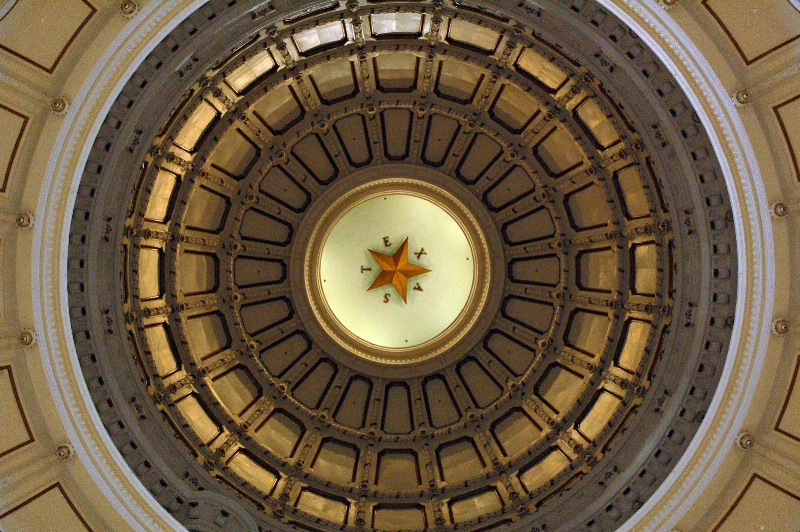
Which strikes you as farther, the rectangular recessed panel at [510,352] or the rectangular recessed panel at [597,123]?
the rectangular recessed panel at [510,352]

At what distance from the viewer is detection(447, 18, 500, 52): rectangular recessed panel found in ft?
51.4

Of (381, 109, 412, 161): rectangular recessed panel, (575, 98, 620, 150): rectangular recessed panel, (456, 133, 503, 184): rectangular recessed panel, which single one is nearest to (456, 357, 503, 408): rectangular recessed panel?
(456, 133, 503, 184): rectangular recessed panel

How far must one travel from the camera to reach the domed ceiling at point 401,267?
14008 mm

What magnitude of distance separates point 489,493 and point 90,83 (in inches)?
626

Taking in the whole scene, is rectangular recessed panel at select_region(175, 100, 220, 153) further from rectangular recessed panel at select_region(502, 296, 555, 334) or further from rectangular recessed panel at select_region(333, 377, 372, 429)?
rectangular recessed panel at select_region(502, 296, 555, 334)

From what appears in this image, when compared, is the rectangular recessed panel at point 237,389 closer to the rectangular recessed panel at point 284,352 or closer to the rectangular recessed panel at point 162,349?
the rectangular recessed panel at point 284,352

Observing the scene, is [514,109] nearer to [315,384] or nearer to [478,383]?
[478,383]

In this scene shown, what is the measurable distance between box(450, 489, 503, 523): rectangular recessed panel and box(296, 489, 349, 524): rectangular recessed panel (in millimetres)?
3543

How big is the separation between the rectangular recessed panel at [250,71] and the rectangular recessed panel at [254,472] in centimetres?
1140

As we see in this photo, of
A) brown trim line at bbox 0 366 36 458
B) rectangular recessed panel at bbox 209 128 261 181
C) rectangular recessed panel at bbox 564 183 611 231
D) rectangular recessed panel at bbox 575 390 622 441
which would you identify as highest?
rectangular recessed panel at bbox 209 128 261 181

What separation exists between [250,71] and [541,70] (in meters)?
8.49

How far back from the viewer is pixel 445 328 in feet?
71.7

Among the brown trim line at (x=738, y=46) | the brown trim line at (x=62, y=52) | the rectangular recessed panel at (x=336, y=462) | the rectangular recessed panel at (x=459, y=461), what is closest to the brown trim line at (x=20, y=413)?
the brown trim line at (x=62, y=52)

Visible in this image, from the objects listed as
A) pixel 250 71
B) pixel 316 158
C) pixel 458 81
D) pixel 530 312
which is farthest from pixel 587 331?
pixel 250 71
